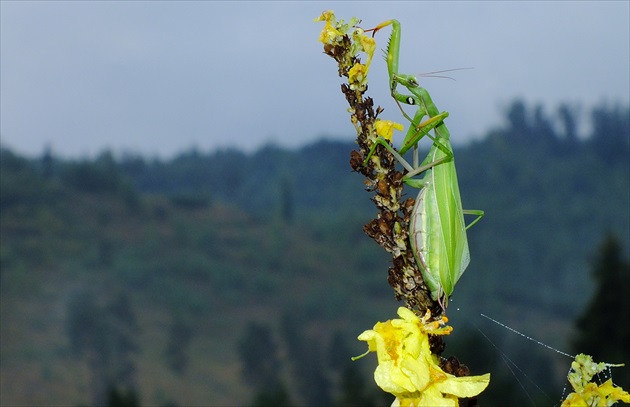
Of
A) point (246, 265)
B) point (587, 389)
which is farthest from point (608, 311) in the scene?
point (246, 265)

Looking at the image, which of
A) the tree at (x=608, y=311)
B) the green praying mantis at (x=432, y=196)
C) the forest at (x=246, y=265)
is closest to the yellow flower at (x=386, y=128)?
the green praying mantis at (x=432, y=196)

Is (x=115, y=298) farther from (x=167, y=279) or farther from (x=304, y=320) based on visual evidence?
(x=304, y=320)

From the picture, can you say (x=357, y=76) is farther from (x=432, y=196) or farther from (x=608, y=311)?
(x=608, y=311)

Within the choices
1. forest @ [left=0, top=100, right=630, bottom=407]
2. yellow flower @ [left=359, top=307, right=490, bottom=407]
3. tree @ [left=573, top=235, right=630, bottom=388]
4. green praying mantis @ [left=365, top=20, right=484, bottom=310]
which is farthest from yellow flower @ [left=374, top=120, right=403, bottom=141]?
forest @ [left=0, top=100, right=630, bottom=407]

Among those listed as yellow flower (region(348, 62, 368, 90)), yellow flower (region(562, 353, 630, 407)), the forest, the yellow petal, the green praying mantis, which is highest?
yellow flower (region(348, 62, 368, 90))

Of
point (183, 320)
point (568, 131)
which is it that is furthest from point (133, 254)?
point (568, 131)

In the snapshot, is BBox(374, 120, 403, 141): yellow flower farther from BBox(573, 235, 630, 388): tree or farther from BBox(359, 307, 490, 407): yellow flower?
BBox(573, 235, 630, 388): tree

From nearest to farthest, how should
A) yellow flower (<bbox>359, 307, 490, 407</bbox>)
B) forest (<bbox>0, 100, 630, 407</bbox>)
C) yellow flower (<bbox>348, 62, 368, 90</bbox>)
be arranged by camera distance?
yellow flower (<bbox>359, 307, 490, 407</bbox>), yellow flower (<bbox>348, 62, 368, 90</bbox>), forest (<bbox>0, 100, 630, 407</bbox>)
